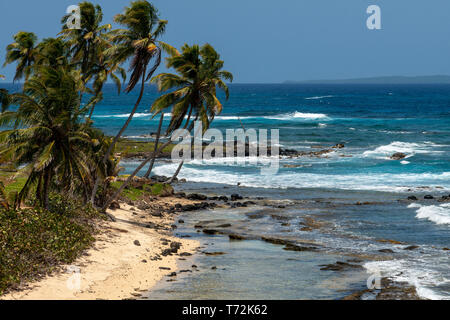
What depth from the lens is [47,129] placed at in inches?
702

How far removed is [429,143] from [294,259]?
47302 millimetres

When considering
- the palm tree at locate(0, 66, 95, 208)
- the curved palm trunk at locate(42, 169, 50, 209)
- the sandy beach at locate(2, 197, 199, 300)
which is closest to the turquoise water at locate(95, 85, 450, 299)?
the sandy beach at locate(2, 197, 199, 300)

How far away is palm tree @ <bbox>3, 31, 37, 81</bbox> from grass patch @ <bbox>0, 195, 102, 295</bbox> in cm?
1832

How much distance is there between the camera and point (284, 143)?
6475 cm

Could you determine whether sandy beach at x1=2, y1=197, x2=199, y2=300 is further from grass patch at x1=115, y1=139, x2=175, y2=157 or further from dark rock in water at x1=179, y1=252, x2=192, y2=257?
grass patch at x1=115, y1=139, x2=175, y2=157

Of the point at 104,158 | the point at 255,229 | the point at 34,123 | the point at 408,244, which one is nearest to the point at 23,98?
the point at 34,123

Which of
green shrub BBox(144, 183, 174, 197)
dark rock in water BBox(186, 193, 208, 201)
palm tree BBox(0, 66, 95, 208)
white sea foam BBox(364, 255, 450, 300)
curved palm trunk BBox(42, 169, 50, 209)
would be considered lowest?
white sea foam BBox(364, 255, 450, 300)

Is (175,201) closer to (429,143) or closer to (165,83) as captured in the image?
(165,83)

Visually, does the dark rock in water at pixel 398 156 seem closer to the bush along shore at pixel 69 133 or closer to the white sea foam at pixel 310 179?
the white sea foam at pixel 310 179

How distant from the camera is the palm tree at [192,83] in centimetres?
2669

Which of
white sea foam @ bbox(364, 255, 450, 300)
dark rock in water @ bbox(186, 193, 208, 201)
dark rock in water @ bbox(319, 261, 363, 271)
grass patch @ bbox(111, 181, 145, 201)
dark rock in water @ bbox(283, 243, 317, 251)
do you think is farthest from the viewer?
dark rock in water @ bbox(186, 193, 208, 201)

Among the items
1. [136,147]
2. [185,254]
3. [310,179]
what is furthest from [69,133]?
[136,147]

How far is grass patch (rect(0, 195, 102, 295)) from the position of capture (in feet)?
51.3

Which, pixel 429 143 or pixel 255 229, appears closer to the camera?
pixel 255 229
